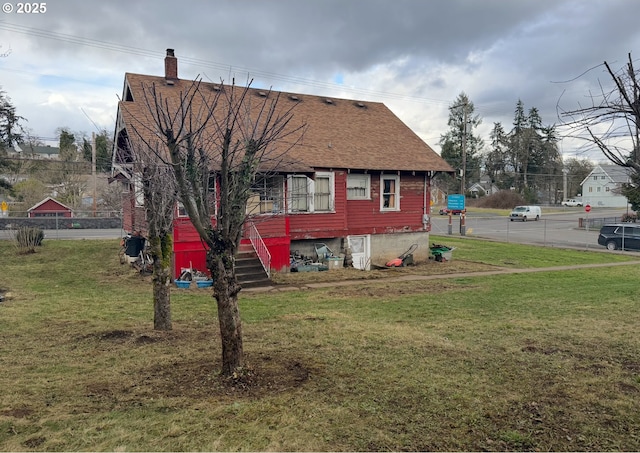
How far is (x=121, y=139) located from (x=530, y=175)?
81540 millimetres

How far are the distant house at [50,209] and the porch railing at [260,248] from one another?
30.3m

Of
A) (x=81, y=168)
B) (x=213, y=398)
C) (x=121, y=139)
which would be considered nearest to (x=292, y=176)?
(x=121, y=139)

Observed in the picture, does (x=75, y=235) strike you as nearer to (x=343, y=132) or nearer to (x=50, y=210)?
(x=50, y=210)

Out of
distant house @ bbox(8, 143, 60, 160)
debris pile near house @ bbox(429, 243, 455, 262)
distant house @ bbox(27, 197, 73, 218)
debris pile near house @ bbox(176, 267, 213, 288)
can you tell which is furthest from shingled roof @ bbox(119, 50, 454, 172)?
distant house @ bbox(27, 197, 73, 218)

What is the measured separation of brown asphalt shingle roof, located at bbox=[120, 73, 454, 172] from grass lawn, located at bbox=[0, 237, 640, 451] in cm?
732

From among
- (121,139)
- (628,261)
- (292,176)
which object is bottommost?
(628,261)

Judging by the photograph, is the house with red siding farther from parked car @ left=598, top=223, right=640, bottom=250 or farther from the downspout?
parked car @ left=598, top=223, right=640, bottom=250

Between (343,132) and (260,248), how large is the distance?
24.0 ft

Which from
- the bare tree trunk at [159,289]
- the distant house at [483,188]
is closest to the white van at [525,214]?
the distant house at [483,188]

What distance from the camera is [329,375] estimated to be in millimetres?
6273

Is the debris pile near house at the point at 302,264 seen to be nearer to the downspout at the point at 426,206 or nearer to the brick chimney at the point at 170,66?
the downspout at the point at 426,206

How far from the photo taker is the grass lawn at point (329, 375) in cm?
454

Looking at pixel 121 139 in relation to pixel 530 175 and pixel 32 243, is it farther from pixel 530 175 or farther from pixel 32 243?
pixel 530 175

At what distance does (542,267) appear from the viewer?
786 inches
